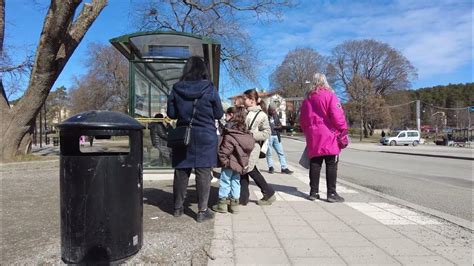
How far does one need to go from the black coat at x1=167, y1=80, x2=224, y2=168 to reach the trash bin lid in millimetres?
1328

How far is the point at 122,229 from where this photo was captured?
3566 millimetres

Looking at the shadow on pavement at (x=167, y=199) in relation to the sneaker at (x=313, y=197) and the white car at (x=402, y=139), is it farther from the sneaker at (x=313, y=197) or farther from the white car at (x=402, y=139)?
the white car at (x=402, y=139)

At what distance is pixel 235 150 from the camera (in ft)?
18.6

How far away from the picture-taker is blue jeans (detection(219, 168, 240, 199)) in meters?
5.66

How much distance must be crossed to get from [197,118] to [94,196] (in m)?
1.84

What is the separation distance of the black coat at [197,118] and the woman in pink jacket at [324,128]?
1.91 metres

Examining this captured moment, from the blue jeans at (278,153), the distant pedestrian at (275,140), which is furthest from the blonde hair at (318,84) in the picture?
the blue jeans at (278,153)

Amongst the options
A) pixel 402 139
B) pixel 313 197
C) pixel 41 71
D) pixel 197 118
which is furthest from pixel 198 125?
pixel 402 139

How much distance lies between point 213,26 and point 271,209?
2072 centimetres

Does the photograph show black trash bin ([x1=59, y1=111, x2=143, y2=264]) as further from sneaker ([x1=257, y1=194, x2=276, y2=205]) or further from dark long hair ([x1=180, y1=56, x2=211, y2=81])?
sneaker ([x1=257, y1=194, x2=276, y2=205])

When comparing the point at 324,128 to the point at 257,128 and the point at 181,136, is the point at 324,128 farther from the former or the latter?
the point at 181,136

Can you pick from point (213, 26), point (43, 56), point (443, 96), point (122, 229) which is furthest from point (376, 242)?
point (443, 96)

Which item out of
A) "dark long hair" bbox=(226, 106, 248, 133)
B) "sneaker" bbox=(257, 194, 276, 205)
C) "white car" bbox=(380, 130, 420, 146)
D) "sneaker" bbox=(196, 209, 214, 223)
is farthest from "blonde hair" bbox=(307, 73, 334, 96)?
"white car" bbox=(380, 130, 420, 146)

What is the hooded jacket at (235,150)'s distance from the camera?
18.4ft
